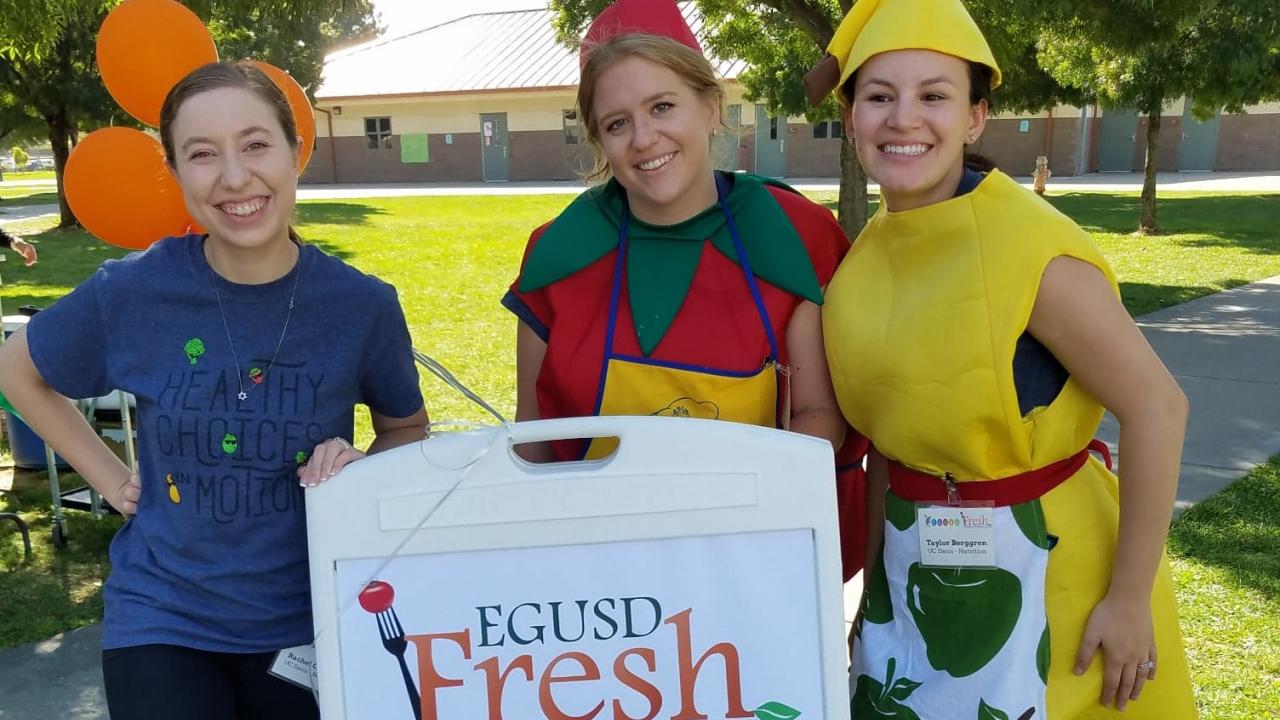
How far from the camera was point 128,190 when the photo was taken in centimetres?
320

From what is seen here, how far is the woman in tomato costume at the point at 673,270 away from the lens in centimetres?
188

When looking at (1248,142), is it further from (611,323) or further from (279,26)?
(611,323)

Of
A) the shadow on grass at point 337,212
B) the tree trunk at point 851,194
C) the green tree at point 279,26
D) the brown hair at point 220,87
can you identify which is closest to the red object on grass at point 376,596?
the brown hair at point 220,87

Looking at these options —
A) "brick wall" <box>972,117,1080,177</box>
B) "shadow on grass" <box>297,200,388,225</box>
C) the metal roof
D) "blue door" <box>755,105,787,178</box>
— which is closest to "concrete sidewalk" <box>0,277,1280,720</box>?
"shadow on grass" <box>297,200,388,225</box>

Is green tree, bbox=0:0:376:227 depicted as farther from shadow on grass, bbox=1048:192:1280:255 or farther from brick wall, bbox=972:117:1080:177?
brick wall, bbox=972:117:1080:177

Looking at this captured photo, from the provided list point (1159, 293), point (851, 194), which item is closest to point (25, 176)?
point (851, 194)

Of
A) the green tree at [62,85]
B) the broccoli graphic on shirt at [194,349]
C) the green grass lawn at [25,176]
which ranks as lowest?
the green grass lawn at [25,176]

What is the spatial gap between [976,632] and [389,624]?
937 millimetres

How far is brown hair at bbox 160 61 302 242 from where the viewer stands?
1.70m

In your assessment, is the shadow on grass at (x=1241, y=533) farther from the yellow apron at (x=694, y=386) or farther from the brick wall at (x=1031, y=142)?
the brick wall at (x=1031, y=142)

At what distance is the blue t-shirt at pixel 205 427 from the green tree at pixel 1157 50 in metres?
5.14

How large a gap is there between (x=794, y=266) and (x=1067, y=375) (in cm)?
50

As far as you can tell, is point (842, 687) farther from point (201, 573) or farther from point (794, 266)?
point (201, 573)

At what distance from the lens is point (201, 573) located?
5.38 ft
